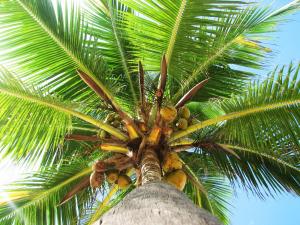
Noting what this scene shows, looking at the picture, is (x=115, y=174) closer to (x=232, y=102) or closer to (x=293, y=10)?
(x=232, y=102)

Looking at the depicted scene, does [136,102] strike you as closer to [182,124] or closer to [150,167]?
[182,124]

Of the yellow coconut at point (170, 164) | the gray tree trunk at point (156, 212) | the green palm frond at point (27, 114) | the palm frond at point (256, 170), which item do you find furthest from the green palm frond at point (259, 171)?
the gray tree trunk at point (156, 212)

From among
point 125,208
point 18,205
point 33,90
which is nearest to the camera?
point 125,208

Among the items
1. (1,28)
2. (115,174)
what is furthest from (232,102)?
(1,28)

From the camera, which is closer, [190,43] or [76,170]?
[190,43]

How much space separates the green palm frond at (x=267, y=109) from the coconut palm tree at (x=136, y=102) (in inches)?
0.4

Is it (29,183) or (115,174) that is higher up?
(115,174)

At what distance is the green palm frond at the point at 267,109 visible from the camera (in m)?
4.23

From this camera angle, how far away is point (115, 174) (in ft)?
14.6

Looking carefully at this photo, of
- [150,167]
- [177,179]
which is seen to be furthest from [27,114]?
[177,179]

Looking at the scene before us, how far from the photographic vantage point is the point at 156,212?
2234 millimetres

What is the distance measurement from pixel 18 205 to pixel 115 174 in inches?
62.5

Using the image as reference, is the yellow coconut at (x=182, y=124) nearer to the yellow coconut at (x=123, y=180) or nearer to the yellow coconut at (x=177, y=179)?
the yellow coconut at (x=177, y=179)

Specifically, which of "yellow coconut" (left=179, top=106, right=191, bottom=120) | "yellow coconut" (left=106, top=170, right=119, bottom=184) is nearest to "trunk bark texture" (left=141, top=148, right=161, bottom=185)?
"yellow coconut" (left=106, top=170, right=119, bottom=184)
